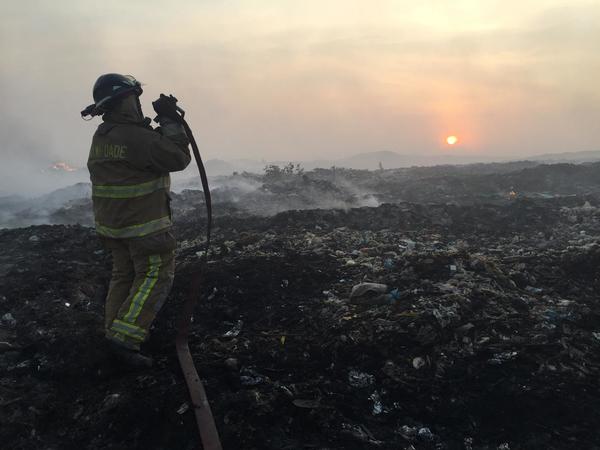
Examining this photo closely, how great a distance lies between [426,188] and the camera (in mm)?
13922

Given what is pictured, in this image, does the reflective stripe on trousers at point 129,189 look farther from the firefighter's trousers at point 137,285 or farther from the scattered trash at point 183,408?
the scattered trash at point 183,408

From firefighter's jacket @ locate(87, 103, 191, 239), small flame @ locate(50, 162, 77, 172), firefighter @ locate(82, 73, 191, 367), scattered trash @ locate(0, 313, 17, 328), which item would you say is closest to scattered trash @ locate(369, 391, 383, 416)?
firefighter @ locate(82, 73, 191, 367)

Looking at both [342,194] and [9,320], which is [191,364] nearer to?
[9,320]

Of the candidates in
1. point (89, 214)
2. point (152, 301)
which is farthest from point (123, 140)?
point (89, 214)

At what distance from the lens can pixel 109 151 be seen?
2.67 metres

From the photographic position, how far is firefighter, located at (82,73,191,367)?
8.66 feet

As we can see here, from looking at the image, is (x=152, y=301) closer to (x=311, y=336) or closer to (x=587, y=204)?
(x=311, y=336)

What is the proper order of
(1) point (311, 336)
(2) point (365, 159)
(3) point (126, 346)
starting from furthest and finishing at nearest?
(2) point (365, 159) < (1) point (311, 336) < (3) point (126, 346)

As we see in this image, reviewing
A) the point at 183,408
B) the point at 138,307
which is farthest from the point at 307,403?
the point at 138,307

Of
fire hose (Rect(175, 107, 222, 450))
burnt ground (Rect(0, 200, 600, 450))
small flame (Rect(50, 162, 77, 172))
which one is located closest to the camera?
fire hose (Rect(175, 107, 222, 450))

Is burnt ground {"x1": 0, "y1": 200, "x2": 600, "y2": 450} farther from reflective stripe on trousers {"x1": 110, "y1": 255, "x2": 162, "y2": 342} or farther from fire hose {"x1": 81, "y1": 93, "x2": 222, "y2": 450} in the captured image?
reflective stripe on trousers {"x1": 110, "y1": 255, "x2": 162, "y2": 342}

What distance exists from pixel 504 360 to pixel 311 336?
1296 millimetres

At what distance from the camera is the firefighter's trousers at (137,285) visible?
8.75 ft

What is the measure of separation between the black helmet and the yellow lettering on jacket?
0.25 m
